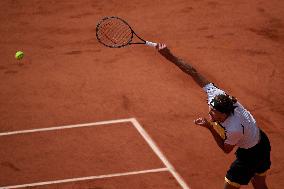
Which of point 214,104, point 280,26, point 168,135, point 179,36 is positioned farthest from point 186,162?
point 280,26

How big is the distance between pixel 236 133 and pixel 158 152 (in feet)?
9.73

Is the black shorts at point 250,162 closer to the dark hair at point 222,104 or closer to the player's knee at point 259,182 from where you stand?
the player's knee at point 259,182

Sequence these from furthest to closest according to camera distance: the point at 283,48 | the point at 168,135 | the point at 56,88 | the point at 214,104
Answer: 1. the point at 283,48
2. the point at 56,88
3. the point at 168,135
4. the point at 214,104

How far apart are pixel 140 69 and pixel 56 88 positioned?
2072mm

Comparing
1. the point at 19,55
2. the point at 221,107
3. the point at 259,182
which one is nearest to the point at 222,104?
the point at 221,107

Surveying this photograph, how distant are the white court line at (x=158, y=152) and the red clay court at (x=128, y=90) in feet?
0.09

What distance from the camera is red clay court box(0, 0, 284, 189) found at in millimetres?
8922

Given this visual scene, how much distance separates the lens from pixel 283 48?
13133mm

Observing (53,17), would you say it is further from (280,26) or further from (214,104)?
(214,104)

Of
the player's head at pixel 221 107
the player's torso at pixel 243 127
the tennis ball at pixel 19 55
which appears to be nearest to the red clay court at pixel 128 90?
the tennis ball at pixel 19 55

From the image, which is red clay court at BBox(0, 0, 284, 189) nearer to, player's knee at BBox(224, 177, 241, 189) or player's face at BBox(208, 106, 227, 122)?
player's knee at BBox(224, 177, 241, 189)

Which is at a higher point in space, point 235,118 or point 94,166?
point 235,118

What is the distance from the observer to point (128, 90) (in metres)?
11.2

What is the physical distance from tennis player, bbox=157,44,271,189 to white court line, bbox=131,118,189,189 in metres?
1.58
